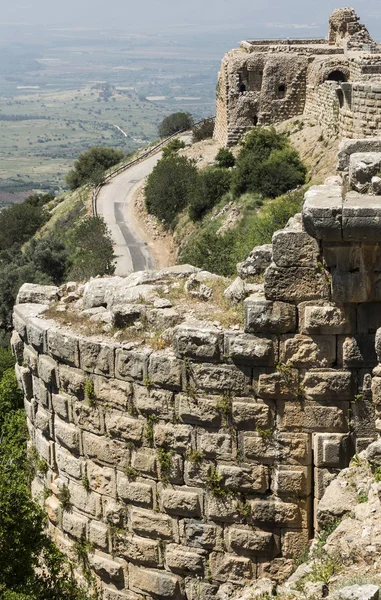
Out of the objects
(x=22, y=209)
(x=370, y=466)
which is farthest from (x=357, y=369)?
(x=22, y=209)

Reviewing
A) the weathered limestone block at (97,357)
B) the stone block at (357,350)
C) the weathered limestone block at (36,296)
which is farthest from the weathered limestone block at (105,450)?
the stone block at (357,350)

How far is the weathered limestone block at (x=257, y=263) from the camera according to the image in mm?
9648

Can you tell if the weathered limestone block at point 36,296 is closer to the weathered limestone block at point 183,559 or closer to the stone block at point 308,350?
the weathered limestone block at point 183,559

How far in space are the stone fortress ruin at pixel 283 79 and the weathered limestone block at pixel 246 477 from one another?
83.2 feet

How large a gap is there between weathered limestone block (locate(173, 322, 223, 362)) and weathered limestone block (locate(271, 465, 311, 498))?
117cm

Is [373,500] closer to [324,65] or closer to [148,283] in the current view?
[148,283]

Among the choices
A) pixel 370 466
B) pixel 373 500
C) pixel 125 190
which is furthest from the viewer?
pixel 125 190

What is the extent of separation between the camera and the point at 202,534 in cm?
956

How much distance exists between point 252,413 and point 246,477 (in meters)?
0.62

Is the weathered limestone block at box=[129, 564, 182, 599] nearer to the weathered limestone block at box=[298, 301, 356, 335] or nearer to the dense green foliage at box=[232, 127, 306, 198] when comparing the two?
the weathered limestone block at box=[298, 301, 356, 335]

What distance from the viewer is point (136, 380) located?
9477 millimetres

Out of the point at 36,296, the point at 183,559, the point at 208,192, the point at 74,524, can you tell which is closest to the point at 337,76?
the point at 208,192

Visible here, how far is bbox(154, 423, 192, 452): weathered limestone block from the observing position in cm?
938

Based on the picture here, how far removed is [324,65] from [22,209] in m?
21.8
